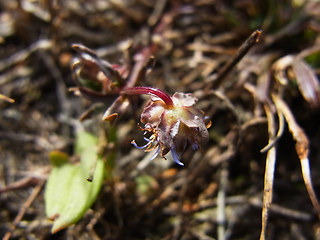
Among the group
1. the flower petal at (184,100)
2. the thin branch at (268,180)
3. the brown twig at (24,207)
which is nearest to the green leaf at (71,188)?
the brown twig at (24,207)

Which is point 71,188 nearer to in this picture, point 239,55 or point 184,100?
point 184,100

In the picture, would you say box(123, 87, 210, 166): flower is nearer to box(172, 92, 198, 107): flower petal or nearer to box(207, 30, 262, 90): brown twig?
box(172, 92, 198, 107): flower petal

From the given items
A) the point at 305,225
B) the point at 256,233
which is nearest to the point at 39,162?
the point at 256,233

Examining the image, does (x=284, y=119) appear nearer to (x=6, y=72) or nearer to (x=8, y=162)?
(x=8, y=162)

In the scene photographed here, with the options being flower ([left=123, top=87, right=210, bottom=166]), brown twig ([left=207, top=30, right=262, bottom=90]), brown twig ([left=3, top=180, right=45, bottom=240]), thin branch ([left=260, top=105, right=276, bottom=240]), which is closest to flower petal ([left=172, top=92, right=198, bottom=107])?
flower ([left=123, top=87, right=210, bottom=166])

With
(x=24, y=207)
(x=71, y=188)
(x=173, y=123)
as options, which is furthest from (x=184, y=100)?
(x=24, y=207)

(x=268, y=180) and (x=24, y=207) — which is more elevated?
(x=24, y=207)
